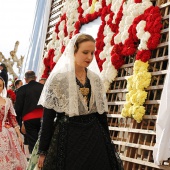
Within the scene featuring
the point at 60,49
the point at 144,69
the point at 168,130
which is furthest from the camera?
the point at 60,49

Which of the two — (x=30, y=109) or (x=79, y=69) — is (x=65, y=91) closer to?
(x=79, y=69)

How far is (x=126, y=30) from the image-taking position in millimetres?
5535

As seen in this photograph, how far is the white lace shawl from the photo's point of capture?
2678mm

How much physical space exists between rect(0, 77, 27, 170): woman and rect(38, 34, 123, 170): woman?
184 cm

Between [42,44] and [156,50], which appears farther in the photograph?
[42,44]

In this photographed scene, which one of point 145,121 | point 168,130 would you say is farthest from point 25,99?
point 168,130

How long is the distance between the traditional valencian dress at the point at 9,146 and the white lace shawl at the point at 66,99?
1.85 m

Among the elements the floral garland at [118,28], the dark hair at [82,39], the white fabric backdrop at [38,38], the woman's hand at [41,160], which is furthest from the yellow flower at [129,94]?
the white fabric backdrop at [38,38]

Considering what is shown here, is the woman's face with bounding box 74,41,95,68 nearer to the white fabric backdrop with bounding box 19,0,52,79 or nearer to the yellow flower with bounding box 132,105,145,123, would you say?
the yellow flower with bounding box 132,105,145,123

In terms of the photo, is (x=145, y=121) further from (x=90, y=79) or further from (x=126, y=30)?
(x=90, y=79)

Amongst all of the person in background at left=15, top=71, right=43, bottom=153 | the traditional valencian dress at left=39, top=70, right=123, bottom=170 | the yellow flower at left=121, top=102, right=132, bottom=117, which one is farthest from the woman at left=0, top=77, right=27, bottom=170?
the traditional valencian dress at left=39, top=70, right=123, bottom=170

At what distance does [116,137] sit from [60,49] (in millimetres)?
2785

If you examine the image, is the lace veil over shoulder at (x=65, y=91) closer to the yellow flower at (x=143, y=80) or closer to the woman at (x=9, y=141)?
the woman at (x=9, y=141)

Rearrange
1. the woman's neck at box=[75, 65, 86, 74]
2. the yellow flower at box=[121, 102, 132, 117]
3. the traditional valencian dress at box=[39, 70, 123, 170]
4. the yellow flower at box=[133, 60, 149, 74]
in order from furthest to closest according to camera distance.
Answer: the yellow flower at box=[121, 102, 132, 117]
the yellow flower at box=[133, 60, 149, 74]
the woman's neck at box=[75, 65, 86, 74]
the traditional valencian dress at box=[39, 70, 123, 170]
